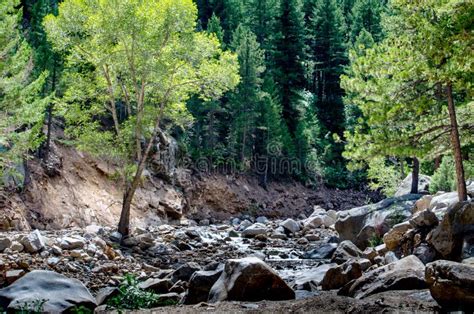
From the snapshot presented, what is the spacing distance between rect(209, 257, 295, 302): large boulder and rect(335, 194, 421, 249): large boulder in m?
7.78

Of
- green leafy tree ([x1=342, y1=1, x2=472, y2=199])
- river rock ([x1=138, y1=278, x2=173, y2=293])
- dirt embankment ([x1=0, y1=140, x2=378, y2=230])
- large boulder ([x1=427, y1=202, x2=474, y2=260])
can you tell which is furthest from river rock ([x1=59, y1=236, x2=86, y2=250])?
large boulder ([x1=427, y1=202, x2=474, y2=260])

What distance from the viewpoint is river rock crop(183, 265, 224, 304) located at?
9281mm

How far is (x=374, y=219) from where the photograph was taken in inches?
646

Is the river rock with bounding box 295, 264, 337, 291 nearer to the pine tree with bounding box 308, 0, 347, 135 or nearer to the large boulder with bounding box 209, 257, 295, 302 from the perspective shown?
the large boulder with bounding box 209, 257, 295, 302

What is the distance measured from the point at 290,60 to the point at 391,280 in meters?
38.6

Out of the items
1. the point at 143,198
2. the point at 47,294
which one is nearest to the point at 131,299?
the point at 47,294

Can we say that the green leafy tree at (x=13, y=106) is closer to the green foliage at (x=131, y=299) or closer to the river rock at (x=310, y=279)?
the green foliage at (x=131, y=299)

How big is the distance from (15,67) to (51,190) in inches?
298

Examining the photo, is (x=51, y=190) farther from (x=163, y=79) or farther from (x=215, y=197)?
(x=215, y=197)

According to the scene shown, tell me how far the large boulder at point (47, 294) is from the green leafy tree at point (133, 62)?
996 cm

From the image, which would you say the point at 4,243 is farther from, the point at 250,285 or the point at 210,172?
the point at 210,172

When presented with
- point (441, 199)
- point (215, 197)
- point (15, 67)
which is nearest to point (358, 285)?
point (441, 199)

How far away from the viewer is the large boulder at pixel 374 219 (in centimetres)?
1584

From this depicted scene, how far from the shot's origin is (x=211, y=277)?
972cm
